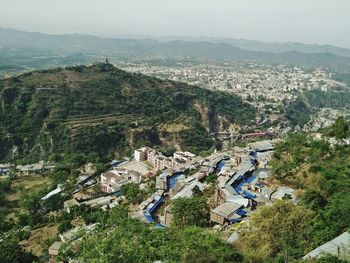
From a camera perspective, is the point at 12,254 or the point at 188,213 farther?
the point at 12,254

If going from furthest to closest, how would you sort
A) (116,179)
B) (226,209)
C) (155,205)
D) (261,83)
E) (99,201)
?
(261,83) → (116,179) → (99,201) → (155,205) → (226,209)

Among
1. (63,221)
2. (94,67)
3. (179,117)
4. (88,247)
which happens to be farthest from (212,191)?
(94,67)

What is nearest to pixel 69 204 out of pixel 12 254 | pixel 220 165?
pixel 12 254

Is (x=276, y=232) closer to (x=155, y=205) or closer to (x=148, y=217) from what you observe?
(x=148, y=217)

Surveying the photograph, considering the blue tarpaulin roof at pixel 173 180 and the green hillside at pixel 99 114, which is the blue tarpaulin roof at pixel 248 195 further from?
the green hillside at pixel 99 114

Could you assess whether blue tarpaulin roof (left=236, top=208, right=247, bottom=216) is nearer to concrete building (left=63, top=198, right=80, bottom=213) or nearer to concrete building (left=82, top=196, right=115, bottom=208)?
concrete building (left=82, top=196, right=115, bottom=208)

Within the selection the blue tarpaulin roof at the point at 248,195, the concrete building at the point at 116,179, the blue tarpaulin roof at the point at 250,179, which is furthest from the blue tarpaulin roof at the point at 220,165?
the concrete building at the point at 116,179
